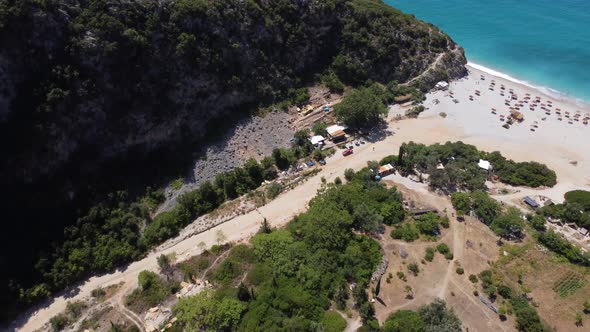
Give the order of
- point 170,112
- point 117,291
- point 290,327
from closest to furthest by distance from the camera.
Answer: point 290,327 < point 117,291 < point 170,112

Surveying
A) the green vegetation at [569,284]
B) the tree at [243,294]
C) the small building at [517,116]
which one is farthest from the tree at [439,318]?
the small building at [517,116]

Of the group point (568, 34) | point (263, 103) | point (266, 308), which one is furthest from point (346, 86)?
point (568, 34)

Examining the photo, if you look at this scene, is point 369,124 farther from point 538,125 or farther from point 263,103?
point 538,125

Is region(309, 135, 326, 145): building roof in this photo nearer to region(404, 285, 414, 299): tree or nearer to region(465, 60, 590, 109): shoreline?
region(404, 285, 414, 299): tree

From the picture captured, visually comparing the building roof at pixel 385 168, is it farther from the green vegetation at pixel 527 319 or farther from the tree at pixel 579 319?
the tree at pixel 579 319

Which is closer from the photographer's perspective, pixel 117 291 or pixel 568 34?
pixel 117 291
